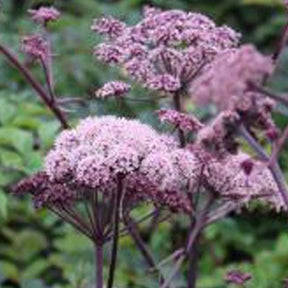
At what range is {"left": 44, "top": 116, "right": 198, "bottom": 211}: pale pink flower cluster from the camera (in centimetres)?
200

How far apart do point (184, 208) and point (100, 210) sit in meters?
0.16

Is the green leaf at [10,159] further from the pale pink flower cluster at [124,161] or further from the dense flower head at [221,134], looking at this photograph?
the dense flower head at [221,134]

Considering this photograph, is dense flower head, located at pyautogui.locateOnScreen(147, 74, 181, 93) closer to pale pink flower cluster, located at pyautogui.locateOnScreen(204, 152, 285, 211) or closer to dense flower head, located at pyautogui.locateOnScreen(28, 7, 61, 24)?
pale pink flower cluster, located at pyautogui.locateOnScreen(204, 152, 285, 211)

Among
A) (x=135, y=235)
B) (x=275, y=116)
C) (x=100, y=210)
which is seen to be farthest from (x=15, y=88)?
(x=100, y=210)

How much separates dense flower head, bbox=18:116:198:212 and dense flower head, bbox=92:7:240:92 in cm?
11

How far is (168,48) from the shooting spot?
2.20m

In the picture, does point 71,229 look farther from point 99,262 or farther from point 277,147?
point 277,147

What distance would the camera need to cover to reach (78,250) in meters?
3.99

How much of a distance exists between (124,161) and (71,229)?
1.90 meters

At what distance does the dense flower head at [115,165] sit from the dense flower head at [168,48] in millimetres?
109

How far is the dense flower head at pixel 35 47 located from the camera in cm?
231

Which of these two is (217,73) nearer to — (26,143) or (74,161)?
(74,161)

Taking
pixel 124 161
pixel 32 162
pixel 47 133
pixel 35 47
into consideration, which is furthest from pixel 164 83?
pixel 47 133

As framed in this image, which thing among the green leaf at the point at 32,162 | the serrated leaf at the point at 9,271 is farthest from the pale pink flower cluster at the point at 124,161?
the serrated leaf at the point at 9,271
